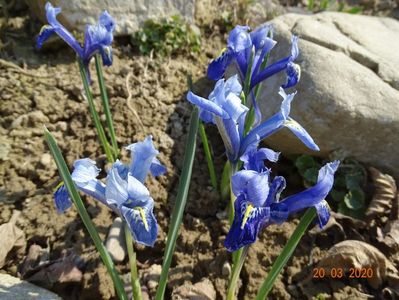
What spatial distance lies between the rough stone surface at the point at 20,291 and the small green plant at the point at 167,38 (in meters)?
2.25

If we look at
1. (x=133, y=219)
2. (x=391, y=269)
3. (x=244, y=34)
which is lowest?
(x=391, y=269)

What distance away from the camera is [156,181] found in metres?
2.90

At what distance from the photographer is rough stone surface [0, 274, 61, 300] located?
2.13 m

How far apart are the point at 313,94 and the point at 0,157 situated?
2206 mm

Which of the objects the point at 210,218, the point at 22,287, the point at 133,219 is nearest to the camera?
the point at 133,219

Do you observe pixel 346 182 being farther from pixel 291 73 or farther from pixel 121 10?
pixel 121 10

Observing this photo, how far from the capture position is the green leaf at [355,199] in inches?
109

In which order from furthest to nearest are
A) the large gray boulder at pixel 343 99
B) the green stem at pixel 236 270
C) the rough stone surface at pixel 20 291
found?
the large gray boulder at pixel 343 99 → the rough stone surface at pixel 20 291 → the green stem at pixel 236 270

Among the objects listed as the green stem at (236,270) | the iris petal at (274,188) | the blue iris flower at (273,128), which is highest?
the blue iris flower at (273,128)

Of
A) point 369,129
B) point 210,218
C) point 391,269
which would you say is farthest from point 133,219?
point 369,129

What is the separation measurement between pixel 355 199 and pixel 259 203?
1.46 metres

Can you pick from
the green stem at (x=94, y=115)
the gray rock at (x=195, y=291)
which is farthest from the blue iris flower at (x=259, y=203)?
the green stem at (x=94, y=115)

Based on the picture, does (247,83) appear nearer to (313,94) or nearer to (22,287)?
(313,94)

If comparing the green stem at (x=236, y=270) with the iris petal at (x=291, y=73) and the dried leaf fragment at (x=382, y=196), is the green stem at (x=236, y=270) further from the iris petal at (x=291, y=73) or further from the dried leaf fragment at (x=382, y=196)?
the dried leaf fragment at (x=382, y=196)
